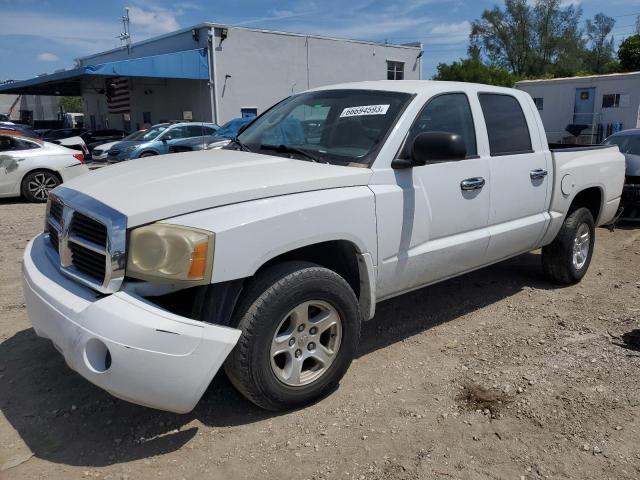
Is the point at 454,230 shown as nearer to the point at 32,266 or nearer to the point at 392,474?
the point at 392,474

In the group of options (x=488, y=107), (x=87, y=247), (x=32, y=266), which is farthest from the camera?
(x=488, y=107)

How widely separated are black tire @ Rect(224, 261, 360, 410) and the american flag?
30.1 m

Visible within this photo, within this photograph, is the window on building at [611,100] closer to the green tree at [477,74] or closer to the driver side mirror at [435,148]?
the driver side mirror at [435,148]

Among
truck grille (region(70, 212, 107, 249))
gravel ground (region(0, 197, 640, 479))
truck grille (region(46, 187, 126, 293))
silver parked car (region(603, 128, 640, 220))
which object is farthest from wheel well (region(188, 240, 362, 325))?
silver parked car (region(603, 128, 640, 220))

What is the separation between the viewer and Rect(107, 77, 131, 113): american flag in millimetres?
30531

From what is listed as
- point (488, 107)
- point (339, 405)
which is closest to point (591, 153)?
point (488, 107)

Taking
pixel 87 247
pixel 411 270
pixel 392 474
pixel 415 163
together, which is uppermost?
pixel 415 163

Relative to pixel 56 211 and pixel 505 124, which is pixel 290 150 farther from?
pixel 505 124

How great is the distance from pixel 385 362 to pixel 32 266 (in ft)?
7.60

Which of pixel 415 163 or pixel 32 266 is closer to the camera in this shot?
pixel 32 266

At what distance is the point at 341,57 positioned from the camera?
94.3 feet

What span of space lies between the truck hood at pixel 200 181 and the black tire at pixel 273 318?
0.45 m

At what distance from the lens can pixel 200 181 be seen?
3.01m

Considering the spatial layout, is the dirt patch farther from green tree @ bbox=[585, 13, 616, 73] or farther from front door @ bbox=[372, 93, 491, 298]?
green tree @ bbox=[585, 13, 616, 73]
